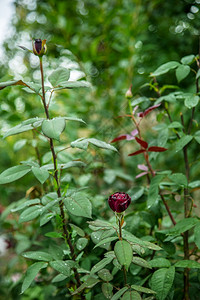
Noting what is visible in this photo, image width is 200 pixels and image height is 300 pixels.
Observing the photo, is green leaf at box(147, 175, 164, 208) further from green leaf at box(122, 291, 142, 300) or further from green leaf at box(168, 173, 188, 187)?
green leaf at box(122, 291, 142, 300)

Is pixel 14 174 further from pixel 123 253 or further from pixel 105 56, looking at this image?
pixel 105 56

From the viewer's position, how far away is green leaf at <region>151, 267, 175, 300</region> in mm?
477

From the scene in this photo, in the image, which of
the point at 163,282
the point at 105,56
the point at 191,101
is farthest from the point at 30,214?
the point at 105,56

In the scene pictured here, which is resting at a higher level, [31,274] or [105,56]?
[105,56]

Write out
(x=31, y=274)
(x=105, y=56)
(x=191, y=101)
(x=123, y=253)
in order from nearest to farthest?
(x=123, y=253) < (x=31, y=274) < (x=191, y=101) < (x=105, y=56)

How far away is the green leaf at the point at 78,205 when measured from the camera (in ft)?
1.51

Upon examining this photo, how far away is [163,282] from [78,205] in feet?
0.67

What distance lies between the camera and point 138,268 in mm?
638

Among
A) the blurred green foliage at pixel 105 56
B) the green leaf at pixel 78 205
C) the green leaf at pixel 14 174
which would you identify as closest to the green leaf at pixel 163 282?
the green leaf at pixel 78 205

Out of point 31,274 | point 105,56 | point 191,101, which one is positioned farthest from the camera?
point 105,56

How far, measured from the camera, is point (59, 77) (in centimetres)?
53

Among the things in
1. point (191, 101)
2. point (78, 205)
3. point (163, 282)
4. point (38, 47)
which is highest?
point (38, 47)

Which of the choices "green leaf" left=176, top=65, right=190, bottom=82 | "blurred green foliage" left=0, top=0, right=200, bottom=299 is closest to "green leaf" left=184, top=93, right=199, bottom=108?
"green leaf" left=176, top=65, right=190, bottom=82

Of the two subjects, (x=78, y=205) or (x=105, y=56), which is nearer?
(x=78, y=205)
